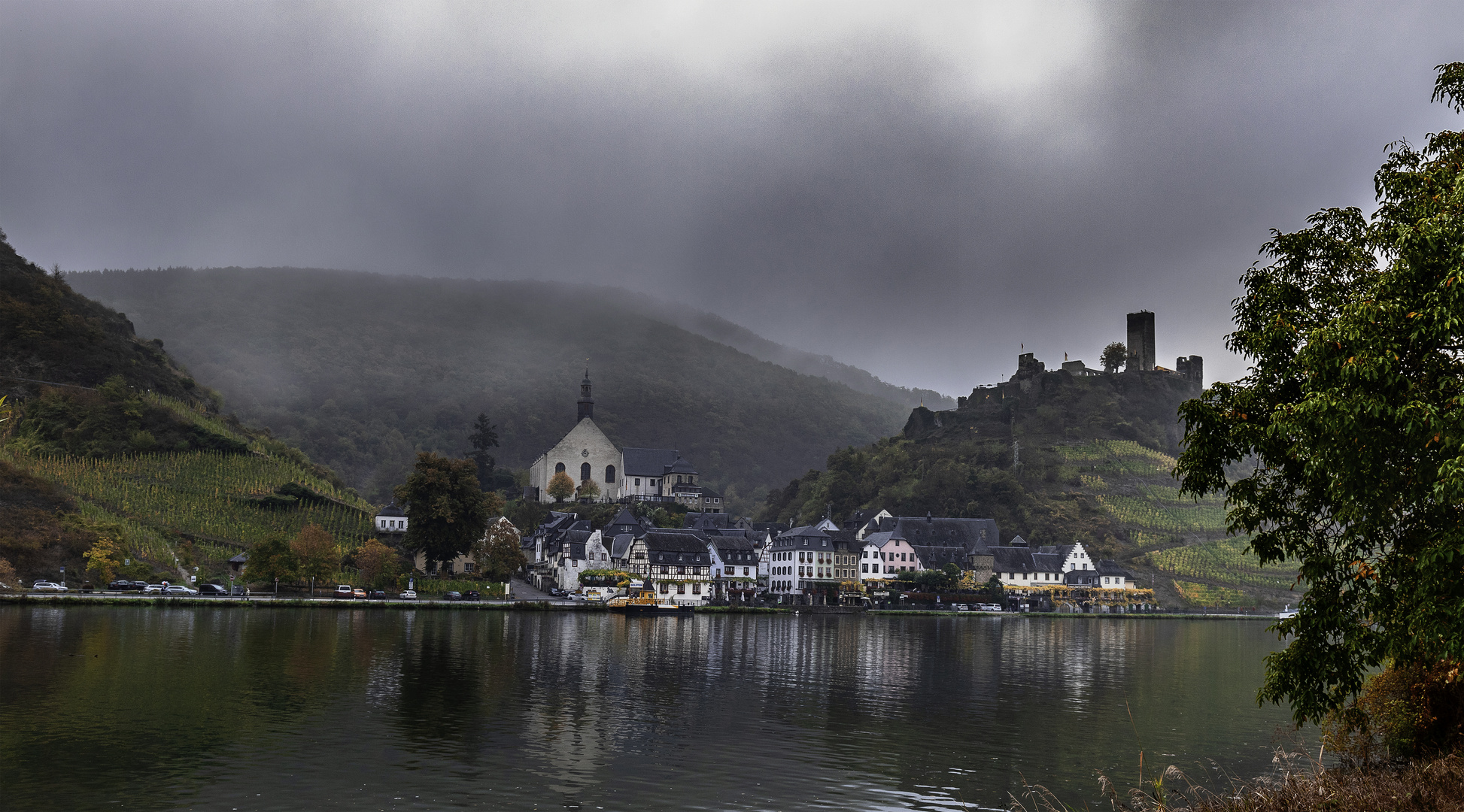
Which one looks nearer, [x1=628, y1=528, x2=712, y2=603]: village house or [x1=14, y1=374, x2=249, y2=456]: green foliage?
[x1=14, y1=374, x2=249, y2=456]: green foliage

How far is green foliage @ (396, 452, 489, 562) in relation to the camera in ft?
373

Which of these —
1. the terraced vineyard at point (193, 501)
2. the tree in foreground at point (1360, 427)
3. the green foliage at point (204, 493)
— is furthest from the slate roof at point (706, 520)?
Answer: the tree in foreground at point (1360, 427)

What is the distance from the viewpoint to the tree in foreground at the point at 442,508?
113562mm

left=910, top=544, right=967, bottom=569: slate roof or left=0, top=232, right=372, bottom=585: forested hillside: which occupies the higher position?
left=0, top=232, right=372, bottom=585: forested hillside

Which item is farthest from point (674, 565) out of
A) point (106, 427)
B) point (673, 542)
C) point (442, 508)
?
point (106, 427)

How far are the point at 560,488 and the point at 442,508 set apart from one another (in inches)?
3277

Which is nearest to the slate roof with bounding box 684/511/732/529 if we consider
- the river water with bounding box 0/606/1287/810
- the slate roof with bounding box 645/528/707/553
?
the slate roof with bounding box 645/528/707/553

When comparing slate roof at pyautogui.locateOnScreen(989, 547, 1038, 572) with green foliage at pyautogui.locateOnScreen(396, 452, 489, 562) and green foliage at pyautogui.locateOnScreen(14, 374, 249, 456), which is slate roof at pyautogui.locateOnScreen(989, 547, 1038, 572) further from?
green foliage at pyautogui.locateOnScreen(14, 374, 249, 456)

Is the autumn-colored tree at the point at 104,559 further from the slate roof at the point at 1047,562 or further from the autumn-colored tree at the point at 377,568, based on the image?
the slate roof at the point at 1047,562

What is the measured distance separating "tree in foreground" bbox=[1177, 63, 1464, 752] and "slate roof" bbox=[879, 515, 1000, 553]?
136392mm

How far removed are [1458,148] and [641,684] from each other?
39185 millimetres

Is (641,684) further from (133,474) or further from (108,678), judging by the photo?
(133,474)

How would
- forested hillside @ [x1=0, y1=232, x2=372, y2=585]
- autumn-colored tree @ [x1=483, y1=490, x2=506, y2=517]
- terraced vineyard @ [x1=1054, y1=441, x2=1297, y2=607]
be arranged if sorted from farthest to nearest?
terraced vineyard @ [x1=1054, y1=441, x2=1297, y2=607], autumn-colored tree @ [x1=483, y1=490, x2=506, y2=517], forested hillside @ [x1=0, y1=232, x2=372, y2=585]

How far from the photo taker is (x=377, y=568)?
11338cm
